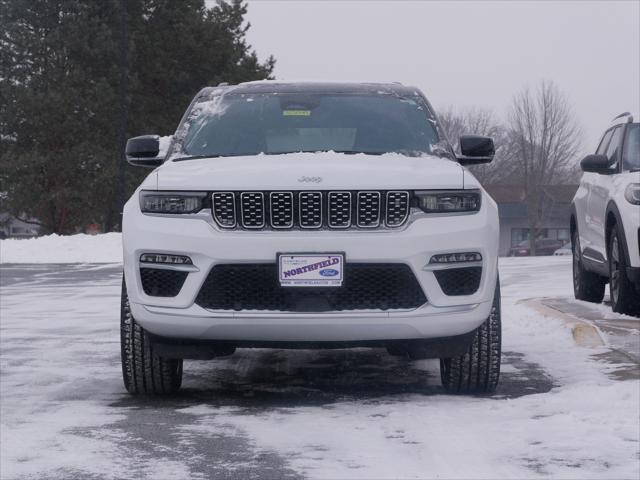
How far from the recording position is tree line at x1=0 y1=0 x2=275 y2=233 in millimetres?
43312

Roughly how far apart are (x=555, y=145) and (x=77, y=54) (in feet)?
111

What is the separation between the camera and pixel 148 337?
586 centimetres

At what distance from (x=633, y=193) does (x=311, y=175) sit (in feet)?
13.0

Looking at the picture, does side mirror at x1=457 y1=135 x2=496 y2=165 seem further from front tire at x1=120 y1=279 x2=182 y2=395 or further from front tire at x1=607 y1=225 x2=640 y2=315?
front tire at x1=607 y1=225 x2=640 y2=315

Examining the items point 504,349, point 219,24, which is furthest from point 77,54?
point 504,349

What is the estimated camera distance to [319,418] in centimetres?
545

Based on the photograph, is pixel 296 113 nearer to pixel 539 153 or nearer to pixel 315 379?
pixel 315 379

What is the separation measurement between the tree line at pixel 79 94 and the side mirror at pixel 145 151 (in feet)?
116

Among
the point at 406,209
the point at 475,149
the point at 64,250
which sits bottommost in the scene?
the point at 64,250

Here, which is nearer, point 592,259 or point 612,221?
point 612,221

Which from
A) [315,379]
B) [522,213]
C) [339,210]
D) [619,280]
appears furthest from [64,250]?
[522,213]

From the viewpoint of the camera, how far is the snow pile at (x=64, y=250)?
2695 cm

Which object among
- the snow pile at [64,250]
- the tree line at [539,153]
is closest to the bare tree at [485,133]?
the tree line at [539,153]

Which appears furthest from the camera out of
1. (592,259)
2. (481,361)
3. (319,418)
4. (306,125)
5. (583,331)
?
(592,259)
